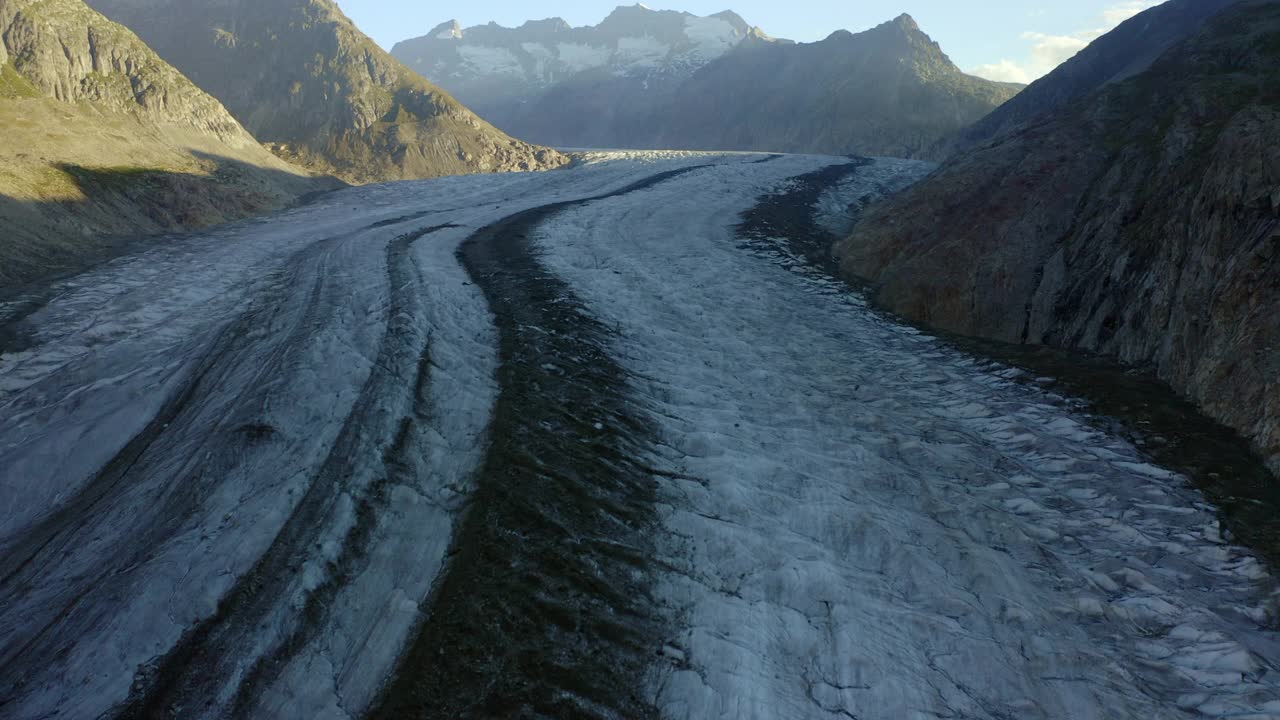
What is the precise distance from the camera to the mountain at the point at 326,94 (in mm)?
33281

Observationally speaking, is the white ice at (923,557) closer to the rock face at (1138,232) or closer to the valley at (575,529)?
the valley at (575,529)

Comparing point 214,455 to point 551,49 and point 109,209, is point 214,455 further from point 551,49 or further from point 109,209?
point 551,49

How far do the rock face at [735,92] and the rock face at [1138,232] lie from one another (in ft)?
142

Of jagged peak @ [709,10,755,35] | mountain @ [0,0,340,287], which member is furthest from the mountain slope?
jagged peak @ [709,10,755,35]

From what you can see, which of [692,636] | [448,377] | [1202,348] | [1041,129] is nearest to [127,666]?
[692,636]

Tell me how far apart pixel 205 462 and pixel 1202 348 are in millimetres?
9951

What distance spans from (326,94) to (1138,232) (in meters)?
37.5

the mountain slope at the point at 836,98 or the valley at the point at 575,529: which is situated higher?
the mountain slope at the point at 836,98

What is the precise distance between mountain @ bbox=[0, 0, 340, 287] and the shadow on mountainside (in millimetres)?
33

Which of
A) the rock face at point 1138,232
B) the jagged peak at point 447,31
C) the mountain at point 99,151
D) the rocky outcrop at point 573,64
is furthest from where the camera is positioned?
the jagged peak at point 447,31

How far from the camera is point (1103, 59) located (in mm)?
35219

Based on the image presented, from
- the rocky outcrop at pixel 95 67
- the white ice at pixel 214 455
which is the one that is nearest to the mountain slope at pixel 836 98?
the rocky outcrop at pixel 95 67

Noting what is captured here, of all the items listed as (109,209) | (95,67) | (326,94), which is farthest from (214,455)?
(326,94)

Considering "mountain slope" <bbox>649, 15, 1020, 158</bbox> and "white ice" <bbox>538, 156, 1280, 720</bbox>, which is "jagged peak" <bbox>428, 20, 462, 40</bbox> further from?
"white ice" <bbox>538, 156, 1280, 720</bbox>
